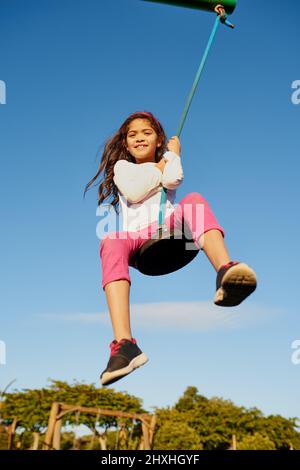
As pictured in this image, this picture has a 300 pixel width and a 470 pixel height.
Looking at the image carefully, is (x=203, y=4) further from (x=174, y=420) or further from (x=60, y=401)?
(x=174, y=420)

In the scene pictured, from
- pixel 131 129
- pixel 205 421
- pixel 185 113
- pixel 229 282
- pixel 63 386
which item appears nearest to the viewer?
pixel 229 282

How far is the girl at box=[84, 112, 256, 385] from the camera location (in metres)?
2.97

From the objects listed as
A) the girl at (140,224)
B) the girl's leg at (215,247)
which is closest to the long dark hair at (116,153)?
the girl at (140,224)

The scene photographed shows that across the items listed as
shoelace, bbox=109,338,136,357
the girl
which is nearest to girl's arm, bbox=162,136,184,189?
the girl

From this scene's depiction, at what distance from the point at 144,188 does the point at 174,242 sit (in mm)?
412

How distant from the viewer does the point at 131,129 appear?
3898mm

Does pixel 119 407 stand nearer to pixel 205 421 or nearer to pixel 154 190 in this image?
pixel 205 421

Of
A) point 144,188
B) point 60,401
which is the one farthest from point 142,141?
point 60,401

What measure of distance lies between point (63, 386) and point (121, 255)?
41.2m

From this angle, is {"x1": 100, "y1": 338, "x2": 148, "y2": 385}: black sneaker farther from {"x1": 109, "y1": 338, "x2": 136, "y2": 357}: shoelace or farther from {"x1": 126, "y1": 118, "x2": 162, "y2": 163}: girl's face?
{"x1": 126, "y1": 118, "x2": 162, "y2": 163}: girl's face

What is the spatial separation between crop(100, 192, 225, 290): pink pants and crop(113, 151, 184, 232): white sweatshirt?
6 cm

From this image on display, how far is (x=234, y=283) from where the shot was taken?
2943mm
